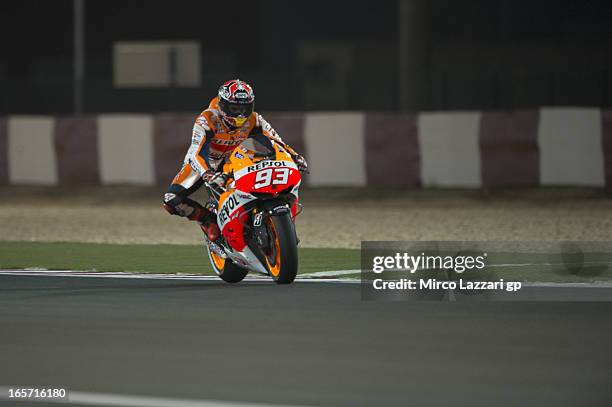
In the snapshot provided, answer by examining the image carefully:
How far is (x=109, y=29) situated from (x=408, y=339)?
3473 centimetres

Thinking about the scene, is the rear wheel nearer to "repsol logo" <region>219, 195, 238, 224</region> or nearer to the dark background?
"repsol logo" <region>219, 195, 238, 224</region>

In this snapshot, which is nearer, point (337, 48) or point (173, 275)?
point (173, 275)

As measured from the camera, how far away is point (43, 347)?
9703 millimetres

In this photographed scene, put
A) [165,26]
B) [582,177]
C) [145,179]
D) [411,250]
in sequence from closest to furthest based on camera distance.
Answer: [411,250] → [582,177] → [145,179] → [165,26]

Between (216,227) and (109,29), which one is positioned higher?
(109,29)

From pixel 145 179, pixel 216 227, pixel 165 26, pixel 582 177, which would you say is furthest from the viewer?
pixel 165 26

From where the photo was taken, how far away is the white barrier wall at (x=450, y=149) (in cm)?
2411

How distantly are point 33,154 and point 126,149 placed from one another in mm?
1777

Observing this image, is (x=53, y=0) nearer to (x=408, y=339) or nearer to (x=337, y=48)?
(x=337, y=48)

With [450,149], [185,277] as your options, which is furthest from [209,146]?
[450,149]

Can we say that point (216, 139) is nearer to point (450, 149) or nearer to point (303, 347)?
point (303, 347)

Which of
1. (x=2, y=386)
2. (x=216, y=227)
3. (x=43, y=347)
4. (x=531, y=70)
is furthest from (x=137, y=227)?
(x=531, y=70)

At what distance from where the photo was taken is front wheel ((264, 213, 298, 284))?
499 inches

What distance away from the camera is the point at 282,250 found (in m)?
12.7
